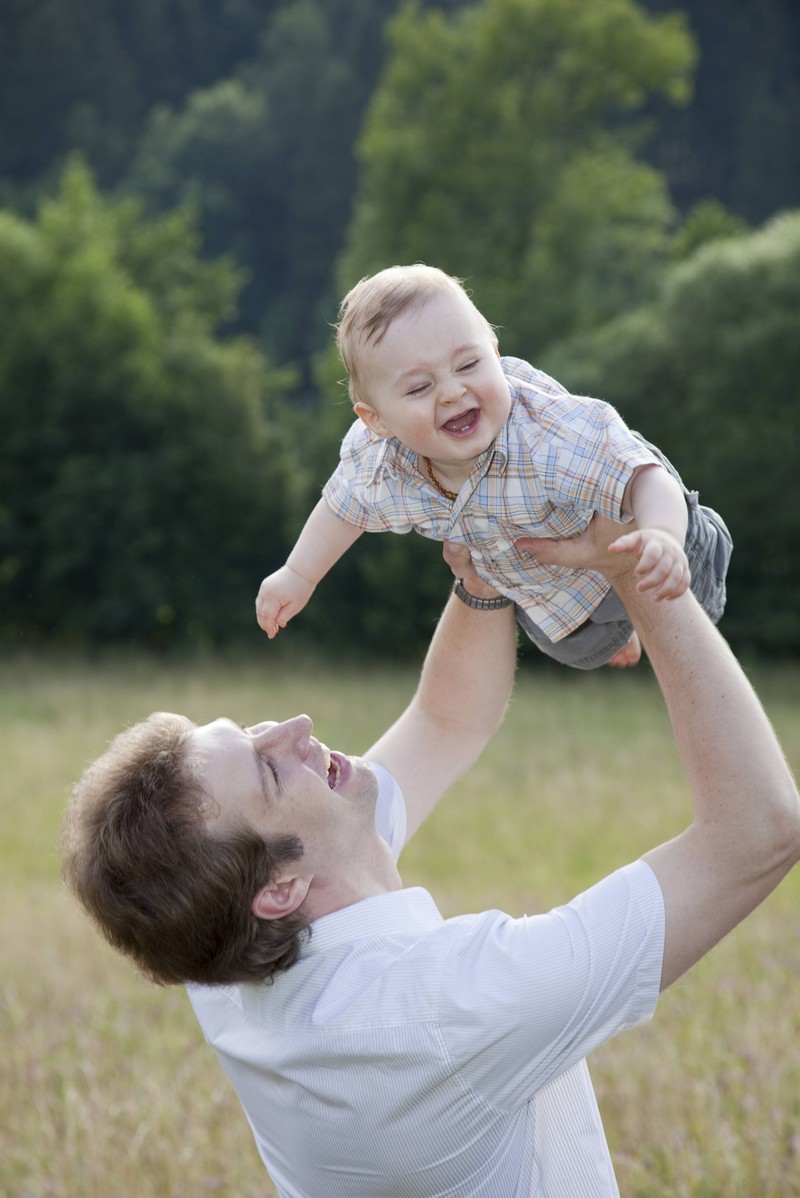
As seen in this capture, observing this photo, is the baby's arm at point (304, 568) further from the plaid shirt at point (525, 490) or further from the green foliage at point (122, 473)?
the green foliage at point (122, 473)

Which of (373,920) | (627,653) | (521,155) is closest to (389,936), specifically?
(373,920)

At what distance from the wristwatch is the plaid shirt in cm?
3

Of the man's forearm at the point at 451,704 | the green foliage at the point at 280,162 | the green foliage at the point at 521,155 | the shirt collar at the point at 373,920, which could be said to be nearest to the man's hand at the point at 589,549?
the man's forearm at the point at 451,704

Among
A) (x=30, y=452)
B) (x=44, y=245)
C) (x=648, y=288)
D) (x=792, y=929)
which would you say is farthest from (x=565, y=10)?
(x=792, y=929)

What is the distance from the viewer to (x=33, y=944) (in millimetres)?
7668

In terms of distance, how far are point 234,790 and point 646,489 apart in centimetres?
88

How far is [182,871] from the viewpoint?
2148 millimetres

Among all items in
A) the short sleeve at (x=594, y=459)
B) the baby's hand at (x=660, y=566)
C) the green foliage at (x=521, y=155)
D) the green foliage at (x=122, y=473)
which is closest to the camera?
the baby's hand at (x=660, y=566)

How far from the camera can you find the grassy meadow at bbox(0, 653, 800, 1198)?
4.06 metres

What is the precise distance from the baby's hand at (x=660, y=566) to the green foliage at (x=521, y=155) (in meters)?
24.4

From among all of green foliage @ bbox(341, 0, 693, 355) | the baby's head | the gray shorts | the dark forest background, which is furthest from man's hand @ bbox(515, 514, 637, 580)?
green foliage @ bbox(341, 0, 693, 355)

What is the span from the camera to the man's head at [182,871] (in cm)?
215

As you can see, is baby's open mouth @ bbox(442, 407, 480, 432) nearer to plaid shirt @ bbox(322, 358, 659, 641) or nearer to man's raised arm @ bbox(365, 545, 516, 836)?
plaid shirt @ bbox(322, 358, 659, 641)

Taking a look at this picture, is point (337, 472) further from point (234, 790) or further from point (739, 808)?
point (739, 808)
